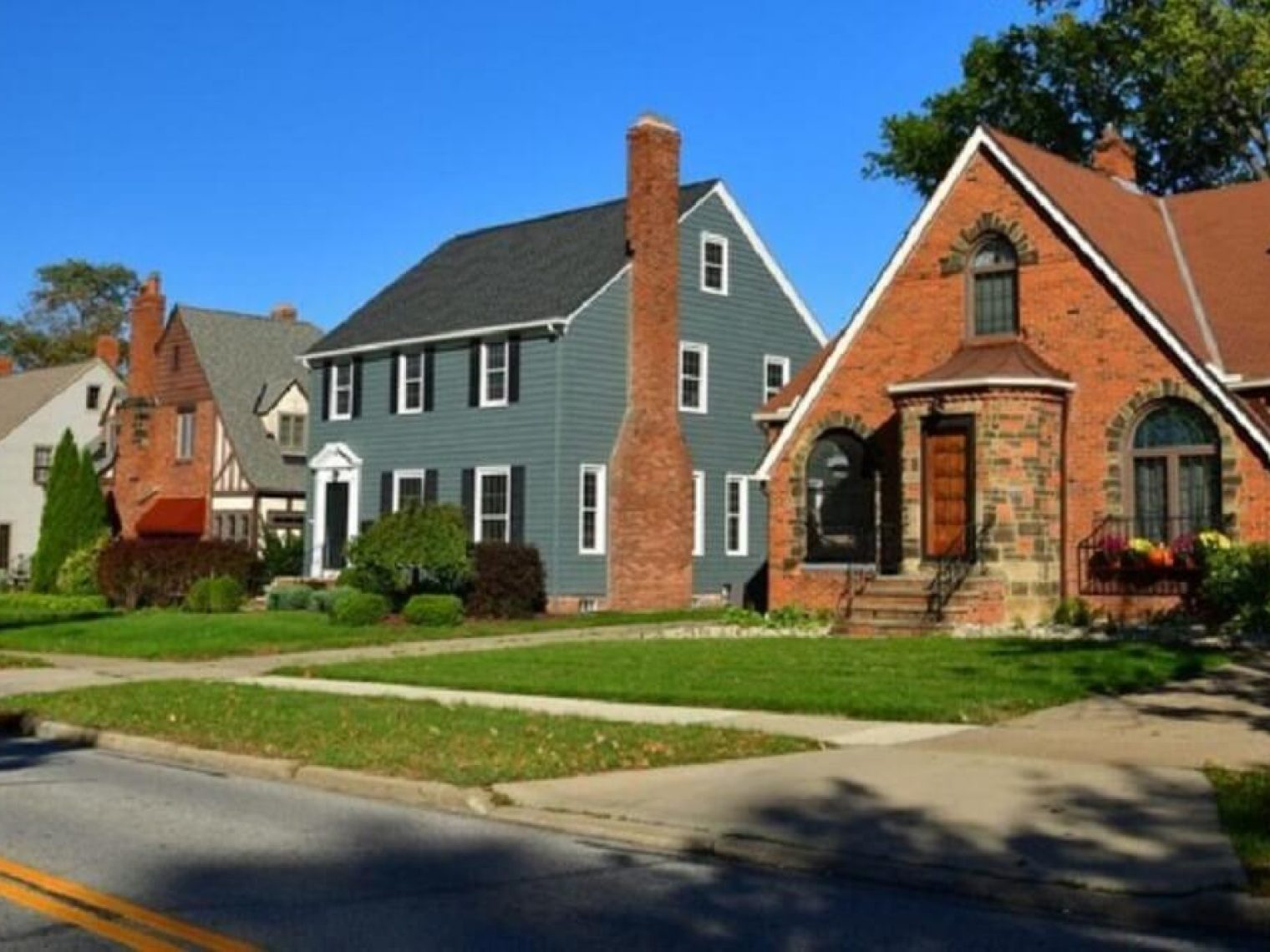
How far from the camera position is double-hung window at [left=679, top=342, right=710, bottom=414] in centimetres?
3538


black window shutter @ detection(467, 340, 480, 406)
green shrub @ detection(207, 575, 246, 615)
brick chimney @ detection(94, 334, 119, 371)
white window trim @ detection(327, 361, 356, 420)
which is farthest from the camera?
brick chimney @ detection(94, 334, 119, 371)

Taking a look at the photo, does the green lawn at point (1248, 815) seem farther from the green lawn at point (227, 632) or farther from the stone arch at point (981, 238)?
the green lawn at point (227, 632)

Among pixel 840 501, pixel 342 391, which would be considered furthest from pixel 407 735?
pixel 342 391

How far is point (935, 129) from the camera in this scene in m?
42.2

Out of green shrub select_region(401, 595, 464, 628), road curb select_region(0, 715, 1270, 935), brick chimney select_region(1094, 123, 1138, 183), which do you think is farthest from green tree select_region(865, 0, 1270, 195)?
road curb select_region(0, 715, 1270, 935)

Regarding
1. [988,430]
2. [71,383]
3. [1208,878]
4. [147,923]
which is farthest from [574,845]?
[71,383]

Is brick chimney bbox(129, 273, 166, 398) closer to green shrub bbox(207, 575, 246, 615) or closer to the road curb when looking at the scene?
green shrub bbox(207, 575, 246, 615)

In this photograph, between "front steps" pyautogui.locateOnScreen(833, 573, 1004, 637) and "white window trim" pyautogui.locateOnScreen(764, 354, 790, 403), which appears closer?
"front steps" pyautogui.locateOnScreen(833, 573, 1004, 637)

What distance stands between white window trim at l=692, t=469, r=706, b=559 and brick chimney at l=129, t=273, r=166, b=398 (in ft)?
68.0

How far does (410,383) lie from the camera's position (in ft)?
121

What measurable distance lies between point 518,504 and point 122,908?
2616 centimetres

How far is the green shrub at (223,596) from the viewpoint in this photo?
3234 cm

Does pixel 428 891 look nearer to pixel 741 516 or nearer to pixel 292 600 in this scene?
pixel 292 600

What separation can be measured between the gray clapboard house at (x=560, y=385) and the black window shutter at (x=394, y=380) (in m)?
0.04
